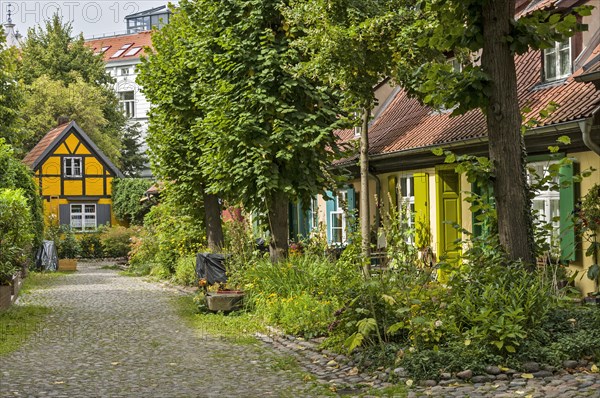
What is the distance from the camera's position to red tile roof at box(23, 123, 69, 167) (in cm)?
4950

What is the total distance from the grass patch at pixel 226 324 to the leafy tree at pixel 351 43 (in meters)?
2.10

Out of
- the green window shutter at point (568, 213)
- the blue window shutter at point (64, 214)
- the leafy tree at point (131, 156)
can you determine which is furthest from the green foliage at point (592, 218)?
the leafy tree at point (131, 156)

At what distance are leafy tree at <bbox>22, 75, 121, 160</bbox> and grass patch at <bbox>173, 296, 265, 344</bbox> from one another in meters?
38.5

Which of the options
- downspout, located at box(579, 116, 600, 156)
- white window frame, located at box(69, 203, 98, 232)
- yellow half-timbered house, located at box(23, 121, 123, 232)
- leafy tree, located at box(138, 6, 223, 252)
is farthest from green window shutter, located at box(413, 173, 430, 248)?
white window frame, located at box(69, 203, 98, 232)

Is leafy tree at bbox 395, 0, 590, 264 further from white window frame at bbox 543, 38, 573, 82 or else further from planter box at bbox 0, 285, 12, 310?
planter box at bbox 0, 285, 12, 310

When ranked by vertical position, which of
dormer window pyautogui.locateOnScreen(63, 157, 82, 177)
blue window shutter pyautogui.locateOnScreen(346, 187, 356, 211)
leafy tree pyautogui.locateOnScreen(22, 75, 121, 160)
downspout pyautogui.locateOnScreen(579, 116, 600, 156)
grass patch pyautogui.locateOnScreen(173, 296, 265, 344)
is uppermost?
leafy tree pyautogui.locateOnScreen(22, 75, 121, 160)

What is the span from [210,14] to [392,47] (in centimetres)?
426

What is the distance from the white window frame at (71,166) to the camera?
4997cm

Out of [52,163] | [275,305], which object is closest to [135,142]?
[52,163]

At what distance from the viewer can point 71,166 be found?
5009cm

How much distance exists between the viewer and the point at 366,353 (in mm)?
9945

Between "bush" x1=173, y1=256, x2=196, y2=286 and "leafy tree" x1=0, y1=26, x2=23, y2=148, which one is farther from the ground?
"leafy tree" x1=0, y1=26, x2=23, y2=148

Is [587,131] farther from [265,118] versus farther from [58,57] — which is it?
[58,57]

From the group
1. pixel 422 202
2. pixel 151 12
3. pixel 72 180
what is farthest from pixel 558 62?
pixel 151 12
